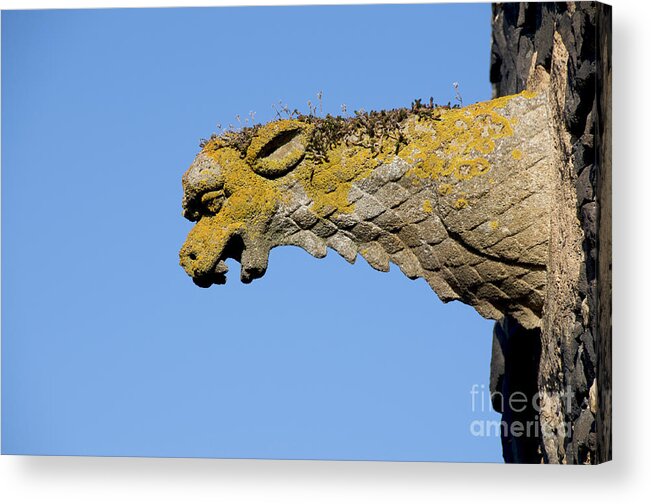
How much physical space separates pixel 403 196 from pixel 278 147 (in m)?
0.98

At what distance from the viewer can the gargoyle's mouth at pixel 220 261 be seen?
512 inches

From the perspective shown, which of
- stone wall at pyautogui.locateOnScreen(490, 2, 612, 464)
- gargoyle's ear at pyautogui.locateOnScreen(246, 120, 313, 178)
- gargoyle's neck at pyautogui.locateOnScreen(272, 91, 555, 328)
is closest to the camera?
stone wall at pyautogui.locateOnScreen(490, 2, 612, 464)

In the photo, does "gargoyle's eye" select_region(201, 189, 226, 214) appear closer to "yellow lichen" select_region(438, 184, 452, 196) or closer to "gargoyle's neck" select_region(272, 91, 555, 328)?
"gargoyle's neck" select_region(272, 91, 555, 328)

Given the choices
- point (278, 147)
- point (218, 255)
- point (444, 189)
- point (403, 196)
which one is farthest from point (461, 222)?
point (218, 255)

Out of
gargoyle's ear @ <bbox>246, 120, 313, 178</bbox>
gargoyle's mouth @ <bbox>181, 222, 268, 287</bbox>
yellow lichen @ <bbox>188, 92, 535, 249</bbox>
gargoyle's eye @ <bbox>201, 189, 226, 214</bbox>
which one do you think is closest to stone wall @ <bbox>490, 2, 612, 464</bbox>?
yellow lichen @ <bbox>188, 92, 535, 249</bbox>

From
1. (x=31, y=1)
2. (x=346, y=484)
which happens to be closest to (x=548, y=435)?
(x=346, y=484)

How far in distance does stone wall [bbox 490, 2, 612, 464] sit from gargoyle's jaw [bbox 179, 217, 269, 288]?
2065 millimetres

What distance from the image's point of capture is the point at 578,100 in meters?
12.3

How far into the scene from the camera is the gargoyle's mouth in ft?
42.7

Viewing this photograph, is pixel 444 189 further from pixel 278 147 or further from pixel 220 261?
pixel 220 261

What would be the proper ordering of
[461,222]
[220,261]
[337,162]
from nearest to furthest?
1. [461,222]
2. [337,162]
3. [220,261]

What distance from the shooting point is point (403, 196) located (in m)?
12.8

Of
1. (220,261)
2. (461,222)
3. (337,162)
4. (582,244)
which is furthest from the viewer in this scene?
(220,261)

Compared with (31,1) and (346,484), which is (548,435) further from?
(31,1)
